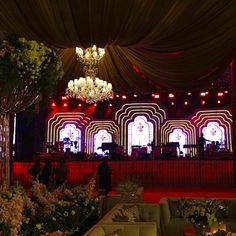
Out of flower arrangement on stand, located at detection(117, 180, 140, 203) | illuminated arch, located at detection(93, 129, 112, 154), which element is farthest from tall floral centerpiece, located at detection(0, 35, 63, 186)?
illuminated arch, located at detection(93, 129, 112, 154)

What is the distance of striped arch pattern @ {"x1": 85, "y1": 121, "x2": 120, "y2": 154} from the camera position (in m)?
19.5

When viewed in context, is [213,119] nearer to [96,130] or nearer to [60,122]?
[96,130]

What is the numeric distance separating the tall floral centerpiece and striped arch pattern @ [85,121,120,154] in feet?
51.6

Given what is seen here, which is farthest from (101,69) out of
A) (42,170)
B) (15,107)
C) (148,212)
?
(15,107)

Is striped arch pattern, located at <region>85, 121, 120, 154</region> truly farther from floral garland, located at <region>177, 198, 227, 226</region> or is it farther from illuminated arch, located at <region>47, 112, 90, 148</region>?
floral garland, located at <region>177, 198, 227, 226</region>

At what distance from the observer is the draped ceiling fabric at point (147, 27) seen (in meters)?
6.14

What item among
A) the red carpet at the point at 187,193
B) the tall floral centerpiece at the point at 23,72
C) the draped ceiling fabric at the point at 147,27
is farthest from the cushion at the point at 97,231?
the red carpet at the point at 187,193

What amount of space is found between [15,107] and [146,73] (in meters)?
6.76

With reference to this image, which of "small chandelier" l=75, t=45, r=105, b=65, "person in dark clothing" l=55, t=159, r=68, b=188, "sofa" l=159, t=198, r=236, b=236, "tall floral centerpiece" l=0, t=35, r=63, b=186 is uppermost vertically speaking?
"small chandelier" l=75, t=45, r=105, b=65

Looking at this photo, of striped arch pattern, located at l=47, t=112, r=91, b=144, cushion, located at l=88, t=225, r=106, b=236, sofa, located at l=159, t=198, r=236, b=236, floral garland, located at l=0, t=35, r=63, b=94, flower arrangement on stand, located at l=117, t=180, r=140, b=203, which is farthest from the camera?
striped arch pattern, located at l=47, t=112, r=91, b=144

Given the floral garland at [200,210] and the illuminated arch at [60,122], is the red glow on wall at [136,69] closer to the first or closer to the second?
the floral garland at [200,210]

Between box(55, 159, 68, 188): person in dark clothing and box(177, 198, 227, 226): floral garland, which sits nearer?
box(177, 198, 227, 226): floral garland

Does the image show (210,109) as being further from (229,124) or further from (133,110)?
(133,110)

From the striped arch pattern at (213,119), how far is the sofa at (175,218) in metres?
11.7
